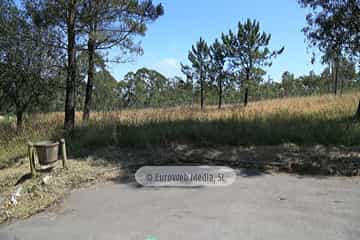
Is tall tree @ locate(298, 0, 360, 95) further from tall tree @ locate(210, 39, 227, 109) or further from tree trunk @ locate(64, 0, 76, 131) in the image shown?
tall tree @ locate(210, 39, 227, 109)

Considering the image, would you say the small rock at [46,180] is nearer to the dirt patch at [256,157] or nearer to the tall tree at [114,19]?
the dirt patch at [256,157]

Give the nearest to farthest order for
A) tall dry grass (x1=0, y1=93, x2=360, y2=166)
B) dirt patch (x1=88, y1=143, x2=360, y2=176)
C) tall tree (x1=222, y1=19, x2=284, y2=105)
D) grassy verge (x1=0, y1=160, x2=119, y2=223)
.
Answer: grassy verge (x1=0, y1=160, x2=119, y2=223)
dirt patch (x1=88, y1=143, x2=360, y2=176)
tall dry grass (x1=0, y1=93, x2=360, y2=166)
tall tree (x1=222, y1=19, x2=284, y2=105)

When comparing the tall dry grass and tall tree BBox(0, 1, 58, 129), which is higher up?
tall tree BBox(0, 1, 58, 129)

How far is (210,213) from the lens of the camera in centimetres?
302

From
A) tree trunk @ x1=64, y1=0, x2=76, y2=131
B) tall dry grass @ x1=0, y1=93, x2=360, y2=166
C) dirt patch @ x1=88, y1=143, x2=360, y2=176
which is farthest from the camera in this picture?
tree trunk @ x1=64, y1=0, x2=76, y2=131

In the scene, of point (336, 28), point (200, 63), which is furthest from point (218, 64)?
point (336, 28)

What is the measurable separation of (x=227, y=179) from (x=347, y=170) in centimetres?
198

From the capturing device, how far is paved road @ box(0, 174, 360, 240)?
259 centimetres

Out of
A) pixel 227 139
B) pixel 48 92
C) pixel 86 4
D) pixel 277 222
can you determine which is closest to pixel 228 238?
pixel 277 222

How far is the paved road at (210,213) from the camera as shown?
2588mm

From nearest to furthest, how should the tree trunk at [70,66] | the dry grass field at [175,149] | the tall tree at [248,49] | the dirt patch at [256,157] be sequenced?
the dry grass field at [175,149] < the dirt patch at [256,157] < the tree trunk at [70,66] < the tall tree at [248,49]

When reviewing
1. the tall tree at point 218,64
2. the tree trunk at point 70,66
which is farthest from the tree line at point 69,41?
the tall tree at point 218,64

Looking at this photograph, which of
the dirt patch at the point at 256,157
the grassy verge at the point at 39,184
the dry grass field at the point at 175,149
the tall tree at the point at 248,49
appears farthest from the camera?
the tall tree at the point at 248,49

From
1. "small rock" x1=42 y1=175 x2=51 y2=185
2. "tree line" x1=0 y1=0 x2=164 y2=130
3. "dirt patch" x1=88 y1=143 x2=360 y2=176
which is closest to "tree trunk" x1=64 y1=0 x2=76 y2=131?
"tree line" x1=0 y1=0 x2=164 y2=130
